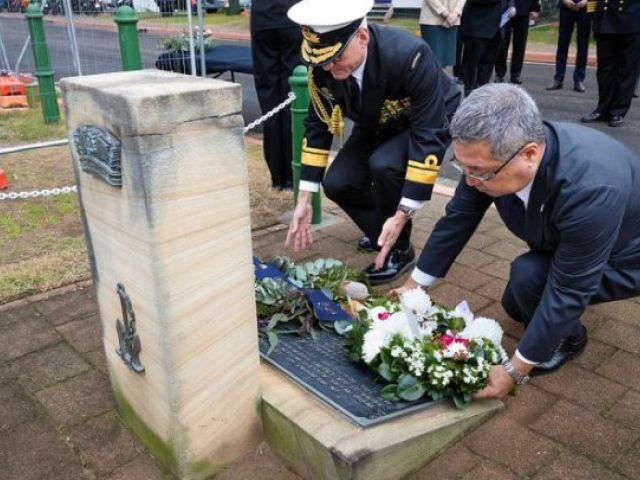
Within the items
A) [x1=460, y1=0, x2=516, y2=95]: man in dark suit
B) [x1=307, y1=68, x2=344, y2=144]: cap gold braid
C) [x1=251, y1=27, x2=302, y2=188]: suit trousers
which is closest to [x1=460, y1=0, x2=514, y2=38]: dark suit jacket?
[x1=460, y1=0, x2=516, y2=95]: man in dark suit

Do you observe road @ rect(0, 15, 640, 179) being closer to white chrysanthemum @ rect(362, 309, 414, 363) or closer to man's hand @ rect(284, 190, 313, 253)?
man's hand @ rect(284, 190, 313, 253)

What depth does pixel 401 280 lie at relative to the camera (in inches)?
132

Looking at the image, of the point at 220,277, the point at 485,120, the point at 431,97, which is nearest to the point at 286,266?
the point at 431,97

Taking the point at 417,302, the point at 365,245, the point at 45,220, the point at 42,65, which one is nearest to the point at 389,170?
the point at 365,245

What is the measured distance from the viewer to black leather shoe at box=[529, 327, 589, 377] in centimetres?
247

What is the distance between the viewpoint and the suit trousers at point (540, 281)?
2.31 m

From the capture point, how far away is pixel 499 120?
185 centimetres

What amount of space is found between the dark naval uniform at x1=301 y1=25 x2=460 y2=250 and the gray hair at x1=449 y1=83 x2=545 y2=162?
0.92 metres

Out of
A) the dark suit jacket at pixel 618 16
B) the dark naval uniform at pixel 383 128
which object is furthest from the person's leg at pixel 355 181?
the dark suit jacket at pixel 618 16

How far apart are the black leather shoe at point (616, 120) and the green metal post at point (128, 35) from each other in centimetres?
452

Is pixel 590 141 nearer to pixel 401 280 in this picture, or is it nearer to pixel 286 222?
pixel 401 280

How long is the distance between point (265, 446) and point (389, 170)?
1449 mm

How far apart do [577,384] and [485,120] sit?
1129mm

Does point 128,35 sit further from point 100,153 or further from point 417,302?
point 100,153
